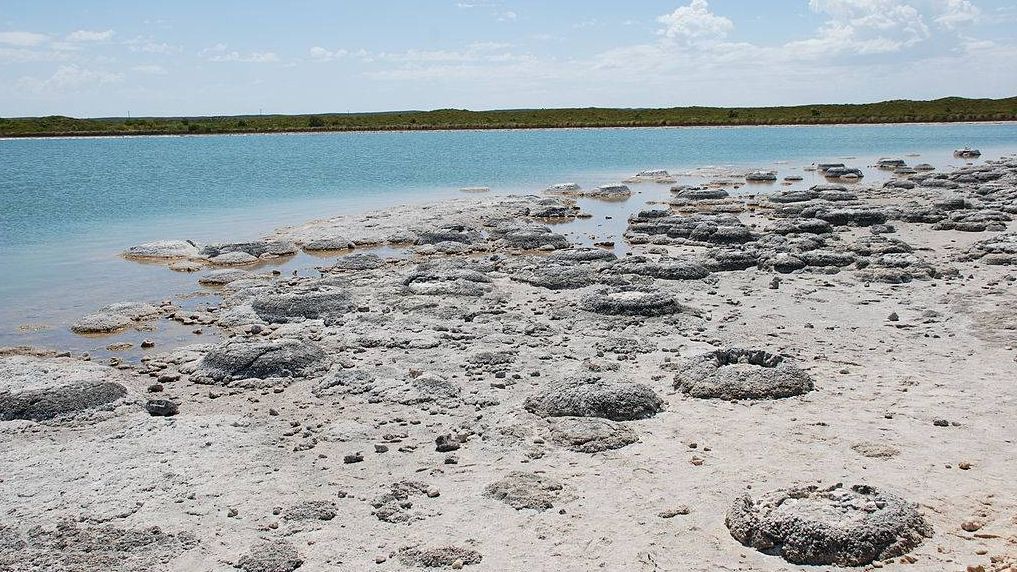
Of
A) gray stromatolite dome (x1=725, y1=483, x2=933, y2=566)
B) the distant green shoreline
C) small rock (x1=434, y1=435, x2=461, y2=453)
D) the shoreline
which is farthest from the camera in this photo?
the distant green shoreline

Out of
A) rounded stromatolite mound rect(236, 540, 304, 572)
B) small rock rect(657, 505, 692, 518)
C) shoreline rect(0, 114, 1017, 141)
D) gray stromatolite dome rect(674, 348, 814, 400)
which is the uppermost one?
shoreline rect(0, 114, 1017, 141)

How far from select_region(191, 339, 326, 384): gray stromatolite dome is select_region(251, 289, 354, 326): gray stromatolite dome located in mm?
2362

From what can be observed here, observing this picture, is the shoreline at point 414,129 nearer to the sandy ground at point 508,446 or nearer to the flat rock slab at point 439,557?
the sandy ground at point 508,446

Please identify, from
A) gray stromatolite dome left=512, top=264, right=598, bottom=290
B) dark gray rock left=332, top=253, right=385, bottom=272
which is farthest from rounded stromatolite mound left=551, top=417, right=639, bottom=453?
dark gray rock left=332, top=253, right=385, bottom=272

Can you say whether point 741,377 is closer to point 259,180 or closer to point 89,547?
point 89,547

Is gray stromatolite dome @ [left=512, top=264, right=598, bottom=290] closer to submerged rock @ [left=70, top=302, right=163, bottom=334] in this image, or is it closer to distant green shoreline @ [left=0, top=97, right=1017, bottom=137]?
submerged rock @ [left=70, top=302, right=163, bottom=334]

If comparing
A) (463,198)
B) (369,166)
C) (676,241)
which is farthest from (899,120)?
→ (676,241)

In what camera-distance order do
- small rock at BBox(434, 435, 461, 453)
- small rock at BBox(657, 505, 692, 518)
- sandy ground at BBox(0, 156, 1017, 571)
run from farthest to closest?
small rock at BBox(434, 435, 461, 453)
small rock at BBox(657, 505, 692, 518)
sandy ground at BBox(0, 156, 1017, 571)

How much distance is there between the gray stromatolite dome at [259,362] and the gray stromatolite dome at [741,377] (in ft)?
16.7

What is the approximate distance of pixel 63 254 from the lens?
2323cm

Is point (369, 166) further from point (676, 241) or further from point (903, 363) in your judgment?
point (903, 363)

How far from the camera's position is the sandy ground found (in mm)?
6902

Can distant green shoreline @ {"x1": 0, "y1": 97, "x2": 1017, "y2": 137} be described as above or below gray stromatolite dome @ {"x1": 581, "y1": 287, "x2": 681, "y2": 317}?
above

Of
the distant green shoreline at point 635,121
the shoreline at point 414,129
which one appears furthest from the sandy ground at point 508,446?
the distant green shoreline at point 635,121
